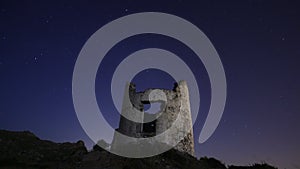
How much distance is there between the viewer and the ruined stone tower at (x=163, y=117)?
2008 cm

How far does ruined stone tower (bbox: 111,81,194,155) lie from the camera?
20.1 metres

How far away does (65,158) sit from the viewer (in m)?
13.1

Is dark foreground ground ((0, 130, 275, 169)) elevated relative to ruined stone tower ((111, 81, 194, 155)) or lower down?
lower down

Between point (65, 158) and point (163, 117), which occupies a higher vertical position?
point (163, 117)

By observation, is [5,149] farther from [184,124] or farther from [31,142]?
[184,124]

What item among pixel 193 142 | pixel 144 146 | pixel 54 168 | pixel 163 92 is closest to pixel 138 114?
pixel 163 92

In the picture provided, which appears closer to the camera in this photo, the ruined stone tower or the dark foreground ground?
the dark foreground ground

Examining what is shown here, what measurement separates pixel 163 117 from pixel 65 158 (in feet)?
31.4

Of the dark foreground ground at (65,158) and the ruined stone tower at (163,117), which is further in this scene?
the ruined stone tower at (163,117)

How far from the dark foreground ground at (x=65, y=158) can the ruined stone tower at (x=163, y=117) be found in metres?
3.16

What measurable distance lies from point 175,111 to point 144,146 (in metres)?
5.25

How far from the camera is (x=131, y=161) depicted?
39.5 ft

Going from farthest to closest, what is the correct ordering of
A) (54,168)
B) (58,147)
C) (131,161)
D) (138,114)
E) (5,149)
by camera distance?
(138,114), (58,147), (5,149), (131,161), (54,168)

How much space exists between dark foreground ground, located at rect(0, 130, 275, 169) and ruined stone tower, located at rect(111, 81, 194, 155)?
316cm
